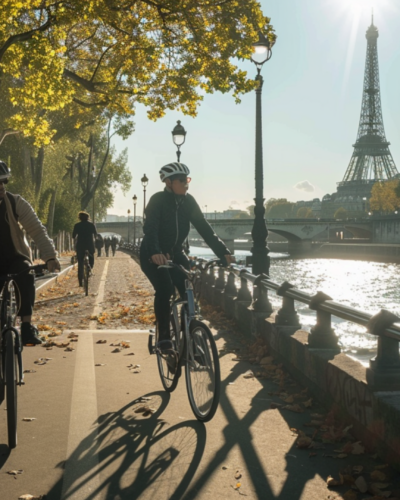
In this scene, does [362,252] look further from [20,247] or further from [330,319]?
[20,247]

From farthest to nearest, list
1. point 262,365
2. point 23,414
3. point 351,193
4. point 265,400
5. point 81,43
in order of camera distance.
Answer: point 351,193, point 81,43, point 262,365, point 265,400, point 23,414

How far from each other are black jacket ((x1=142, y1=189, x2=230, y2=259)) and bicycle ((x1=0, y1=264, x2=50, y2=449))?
1158mm

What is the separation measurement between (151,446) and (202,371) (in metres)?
0.68

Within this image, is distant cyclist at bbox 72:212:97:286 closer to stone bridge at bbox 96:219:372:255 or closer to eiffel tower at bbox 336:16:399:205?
stone bridge at bbox 96:219:372:255

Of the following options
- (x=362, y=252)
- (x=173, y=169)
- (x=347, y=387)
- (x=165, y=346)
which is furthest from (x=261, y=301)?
(x=362, y=252)

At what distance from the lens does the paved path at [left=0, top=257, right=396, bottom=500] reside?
12.1 feet

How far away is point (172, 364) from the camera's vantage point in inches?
218

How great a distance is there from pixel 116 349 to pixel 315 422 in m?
3.89

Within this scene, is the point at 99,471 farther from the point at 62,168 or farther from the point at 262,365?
the point at 62,168

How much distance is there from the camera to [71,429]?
4.84 metres

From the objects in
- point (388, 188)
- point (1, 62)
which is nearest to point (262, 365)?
point (1, 62)

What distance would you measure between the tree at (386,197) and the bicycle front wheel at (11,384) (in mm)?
109846

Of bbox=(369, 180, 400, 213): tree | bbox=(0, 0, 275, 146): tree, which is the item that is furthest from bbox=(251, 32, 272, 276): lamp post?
bbox=(369, 180, 400, 213): tree

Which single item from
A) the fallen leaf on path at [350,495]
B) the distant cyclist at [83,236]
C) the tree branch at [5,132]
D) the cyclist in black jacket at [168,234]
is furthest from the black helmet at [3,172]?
the tree branch at [5,132]
